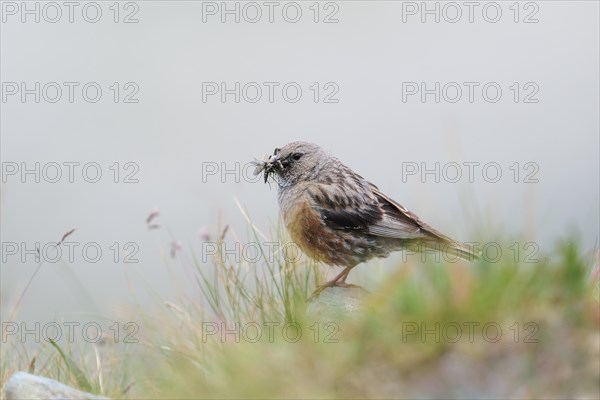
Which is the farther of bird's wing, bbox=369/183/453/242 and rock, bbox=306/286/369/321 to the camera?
bird's wing, bbox=369/183/453/242

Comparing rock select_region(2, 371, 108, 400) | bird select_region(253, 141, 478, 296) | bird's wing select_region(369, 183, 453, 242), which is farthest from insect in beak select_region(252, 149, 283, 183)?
rock select_region(2, 371, 108, 400)

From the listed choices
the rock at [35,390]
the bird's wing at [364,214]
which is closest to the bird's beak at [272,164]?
the bird's wing at [364,214]

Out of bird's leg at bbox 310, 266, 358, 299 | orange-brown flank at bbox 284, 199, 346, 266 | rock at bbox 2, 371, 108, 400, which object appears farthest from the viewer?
orange-brown flank at bbox 284, 199, 346, 266

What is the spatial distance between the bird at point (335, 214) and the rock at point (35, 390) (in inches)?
108

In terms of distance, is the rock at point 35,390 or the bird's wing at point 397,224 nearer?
the rock at point 35,390

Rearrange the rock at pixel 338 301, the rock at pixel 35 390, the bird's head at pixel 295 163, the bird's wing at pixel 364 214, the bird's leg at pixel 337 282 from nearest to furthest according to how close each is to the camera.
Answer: the rock at pixel 35 390
the rock at pixel 338 301
the bird's leg at pixel 337 282
the bird's wing at pixel 364 214
the bird's head at pixel 295 163

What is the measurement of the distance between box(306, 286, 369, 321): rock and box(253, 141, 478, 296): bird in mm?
108

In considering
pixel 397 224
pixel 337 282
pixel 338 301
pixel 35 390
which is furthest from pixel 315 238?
pixel 35 390

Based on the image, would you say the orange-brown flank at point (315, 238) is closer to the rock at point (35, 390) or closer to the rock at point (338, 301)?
the rock at point (338, 301)

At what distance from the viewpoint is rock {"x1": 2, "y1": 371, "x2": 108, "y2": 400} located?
6711 millimetres

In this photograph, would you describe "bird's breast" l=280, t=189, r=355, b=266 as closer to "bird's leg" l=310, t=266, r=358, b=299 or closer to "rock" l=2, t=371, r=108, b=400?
"bird's leg" l=310, t=266, r=358, b=299

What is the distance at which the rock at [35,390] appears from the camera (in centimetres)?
671

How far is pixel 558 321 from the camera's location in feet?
19.5

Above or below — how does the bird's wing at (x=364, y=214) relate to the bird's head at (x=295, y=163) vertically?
below
